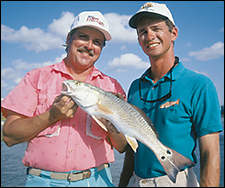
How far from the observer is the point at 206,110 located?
252 cm

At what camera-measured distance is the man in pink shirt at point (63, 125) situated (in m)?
2.70

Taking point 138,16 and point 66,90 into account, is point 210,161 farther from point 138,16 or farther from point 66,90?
point 138,16

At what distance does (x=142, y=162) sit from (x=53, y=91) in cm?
172

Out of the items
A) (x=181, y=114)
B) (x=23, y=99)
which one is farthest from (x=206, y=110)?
(x=23, y=99)

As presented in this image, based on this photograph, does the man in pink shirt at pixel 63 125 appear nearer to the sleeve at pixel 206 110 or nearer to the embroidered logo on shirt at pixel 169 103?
the embroidered logo on shirt at pixel 169 103

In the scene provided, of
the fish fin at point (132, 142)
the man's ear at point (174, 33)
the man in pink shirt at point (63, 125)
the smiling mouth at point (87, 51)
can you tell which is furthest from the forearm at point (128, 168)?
the man's ear at point (174, 33)

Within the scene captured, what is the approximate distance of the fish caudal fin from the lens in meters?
2.52

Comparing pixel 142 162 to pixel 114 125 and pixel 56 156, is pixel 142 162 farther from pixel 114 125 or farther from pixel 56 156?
pixel 56 156

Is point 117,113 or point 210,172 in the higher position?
point 117,113

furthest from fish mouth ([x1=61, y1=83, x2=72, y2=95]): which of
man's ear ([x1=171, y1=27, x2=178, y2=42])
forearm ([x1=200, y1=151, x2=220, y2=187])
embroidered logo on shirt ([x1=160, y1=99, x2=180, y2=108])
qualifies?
forearm ([x1=200, y1=151, x2=220, y2=187])

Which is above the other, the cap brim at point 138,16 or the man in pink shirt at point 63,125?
the cap brim at point 138,16

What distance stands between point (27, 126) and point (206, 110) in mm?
2399

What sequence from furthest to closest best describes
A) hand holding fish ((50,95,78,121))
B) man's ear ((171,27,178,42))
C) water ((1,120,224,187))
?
water ((1,120,224,187))
man's ear ((171,27,178,42))
hand holding fish ((50,95,78,121))

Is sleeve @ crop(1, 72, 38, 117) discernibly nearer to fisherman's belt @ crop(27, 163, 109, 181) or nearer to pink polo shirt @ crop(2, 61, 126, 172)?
pink polo shirt @ crop(2, 61, 126, 172)
